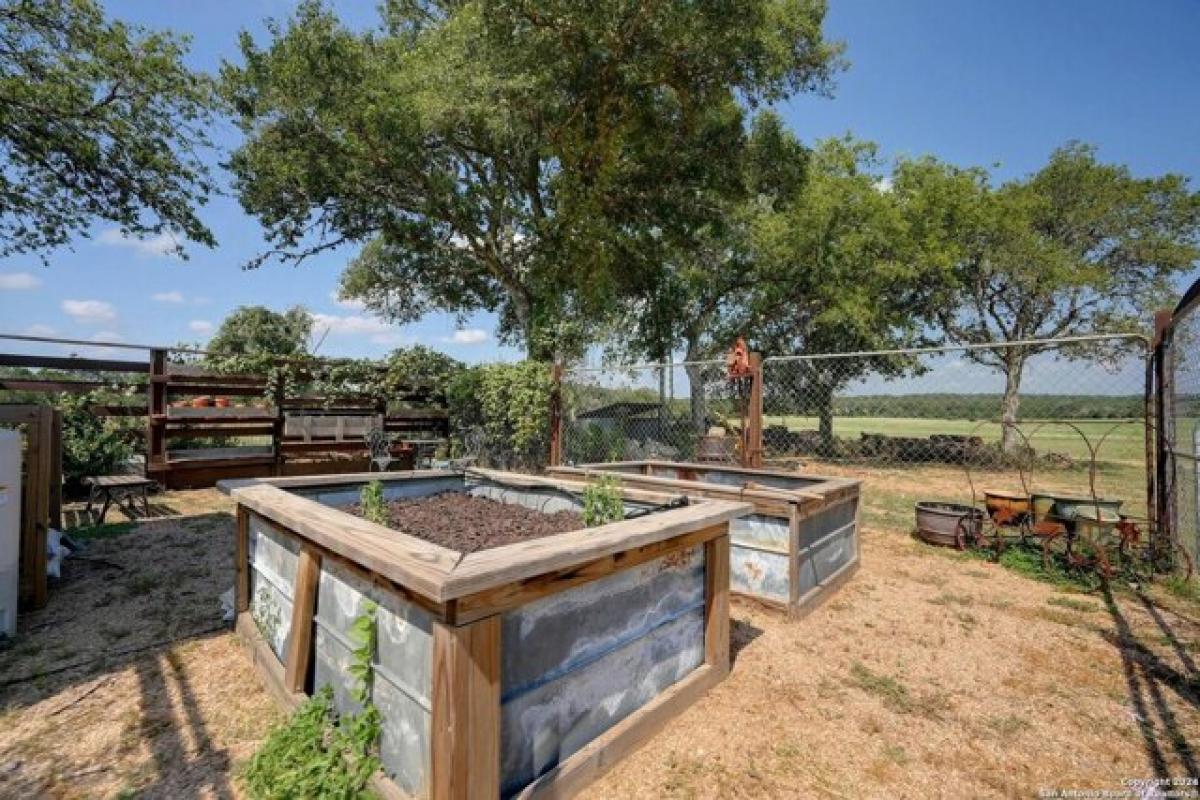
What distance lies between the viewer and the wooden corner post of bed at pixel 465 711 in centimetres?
170

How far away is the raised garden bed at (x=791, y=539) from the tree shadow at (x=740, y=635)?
0.33 m

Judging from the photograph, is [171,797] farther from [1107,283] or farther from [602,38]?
[1107,283]

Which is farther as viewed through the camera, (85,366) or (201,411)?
(201,411)

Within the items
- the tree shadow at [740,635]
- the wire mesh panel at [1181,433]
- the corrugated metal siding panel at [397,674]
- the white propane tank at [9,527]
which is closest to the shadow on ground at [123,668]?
the white propane tank at [9,527]

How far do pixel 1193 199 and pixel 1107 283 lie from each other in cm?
348

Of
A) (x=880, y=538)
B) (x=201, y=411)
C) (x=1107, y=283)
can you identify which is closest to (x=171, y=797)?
(x=880, y=538)

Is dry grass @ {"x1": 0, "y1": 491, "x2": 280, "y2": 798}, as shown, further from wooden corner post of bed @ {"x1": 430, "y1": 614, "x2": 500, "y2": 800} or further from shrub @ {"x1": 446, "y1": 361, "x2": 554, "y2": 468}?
shrub @ {"x1": 446, "y1": 361, "x2": 554, "y2": 468}

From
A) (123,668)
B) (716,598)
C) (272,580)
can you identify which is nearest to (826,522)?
(716,598)

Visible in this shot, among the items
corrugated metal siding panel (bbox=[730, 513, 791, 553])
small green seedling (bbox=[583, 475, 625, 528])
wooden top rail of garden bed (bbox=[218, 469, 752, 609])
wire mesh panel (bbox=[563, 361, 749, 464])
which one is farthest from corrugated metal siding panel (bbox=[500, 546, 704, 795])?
wire mesh panel (bbox=[563, 361, 749, 464])

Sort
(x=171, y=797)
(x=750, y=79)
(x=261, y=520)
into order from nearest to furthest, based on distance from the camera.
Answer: (x=171, y=797)
(x=261, y=520)
(x=750, y=79)

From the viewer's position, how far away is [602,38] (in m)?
8.62

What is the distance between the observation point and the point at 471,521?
3.49 metres

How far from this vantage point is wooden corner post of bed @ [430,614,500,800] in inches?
66.9

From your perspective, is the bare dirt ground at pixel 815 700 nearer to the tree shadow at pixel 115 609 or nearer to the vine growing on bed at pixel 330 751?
the tree shadow at pixel 115 609
